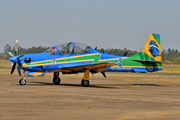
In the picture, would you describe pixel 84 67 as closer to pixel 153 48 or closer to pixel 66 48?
pixel 66 48

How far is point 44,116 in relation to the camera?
952 cm

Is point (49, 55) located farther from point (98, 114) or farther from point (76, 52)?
point (98, 114)

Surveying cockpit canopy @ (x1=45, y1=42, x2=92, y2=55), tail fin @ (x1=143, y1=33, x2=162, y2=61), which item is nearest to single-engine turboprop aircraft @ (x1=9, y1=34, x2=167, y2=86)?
cockpit canopy @ (x1=45, y1=42, x2=92, y2=55)

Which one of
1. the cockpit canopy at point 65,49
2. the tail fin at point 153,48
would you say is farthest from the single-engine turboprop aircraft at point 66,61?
the tail fin at point 153,48

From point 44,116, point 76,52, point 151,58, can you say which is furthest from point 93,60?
point 44,116

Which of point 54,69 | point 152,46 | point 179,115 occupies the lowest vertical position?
point 179,115

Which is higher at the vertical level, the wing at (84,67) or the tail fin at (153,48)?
the tail fin at (153,48)

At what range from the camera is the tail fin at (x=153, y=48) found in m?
28.5

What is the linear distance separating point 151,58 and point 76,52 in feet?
27.1

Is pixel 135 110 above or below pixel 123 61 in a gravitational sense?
below

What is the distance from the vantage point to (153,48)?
94.4 feet

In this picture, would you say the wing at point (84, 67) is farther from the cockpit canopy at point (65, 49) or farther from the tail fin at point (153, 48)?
the tail fin at point (153, 48)

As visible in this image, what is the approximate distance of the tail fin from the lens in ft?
93.5

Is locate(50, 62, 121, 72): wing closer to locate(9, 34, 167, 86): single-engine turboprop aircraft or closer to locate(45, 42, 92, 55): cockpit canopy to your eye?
locate(9, 34, 167, 86): single-engine turboprop aircraft
